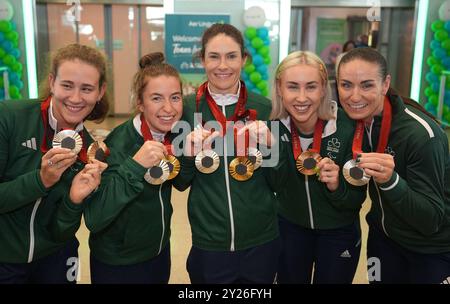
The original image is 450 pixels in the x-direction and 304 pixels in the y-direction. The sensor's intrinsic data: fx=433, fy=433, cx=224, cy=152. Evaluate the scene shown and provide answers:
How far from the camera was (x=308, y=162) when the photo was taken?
214 cm

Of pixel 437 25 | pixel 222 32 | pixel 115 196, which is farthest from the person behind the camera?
pixel 437 25

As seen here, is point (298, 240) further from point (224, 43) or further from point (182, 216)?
point (182, 216)

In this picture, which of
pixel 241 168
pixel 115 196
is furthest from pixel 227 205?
pixel 115 196

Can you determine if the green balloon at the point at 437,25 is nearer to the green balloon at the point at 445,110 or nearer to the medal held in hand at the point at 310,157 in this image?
the green balloon at the point at 445,110

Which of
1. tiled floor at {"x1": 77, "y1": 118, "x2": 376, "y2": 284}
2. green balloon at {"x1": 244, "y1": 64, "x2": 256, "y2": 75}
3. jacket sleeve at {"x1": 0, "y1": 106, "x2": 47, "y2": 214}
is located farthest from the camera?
green balloon at {"x1": 244, "y1": 64, "x2": 256, "y2": 75}

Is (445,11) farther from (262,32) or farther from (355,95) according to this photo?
(355,95)

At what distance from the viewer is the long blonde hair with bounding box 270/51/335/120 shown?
7.30 feet

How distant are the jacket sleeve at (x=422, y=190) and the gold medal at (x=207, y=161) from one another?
30.8 inches

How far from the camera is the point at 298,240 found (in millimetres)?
2504

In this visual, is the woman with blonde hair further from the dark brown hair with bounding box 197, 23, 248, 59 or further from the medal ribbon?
the dark brown hair with bounding box 197, 23, 248, 59

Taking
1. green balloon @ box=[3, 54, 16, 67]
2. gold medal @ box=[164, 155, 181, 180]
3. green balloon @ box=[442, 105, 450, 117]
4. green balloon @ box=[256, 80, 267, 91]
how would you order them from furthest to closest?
1. green balloon @ box=[442, 105, 450, 117]
2. green balloon @ box=[3, 54, 16, 67]
3. green balloon @ box=[256, 80, 267, 91]
4. gold medal @ box=[164, 155, 181, 180]

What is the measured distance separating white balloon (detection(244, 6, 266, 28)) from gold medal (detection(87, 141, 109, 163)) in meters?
5.49

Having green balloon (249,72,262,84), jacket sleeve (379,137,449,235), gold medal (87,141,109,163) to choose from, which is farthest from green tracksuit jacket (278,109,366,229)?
green balloon (249,72,262,84)

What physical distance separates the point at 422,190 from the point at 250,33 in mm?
5451
